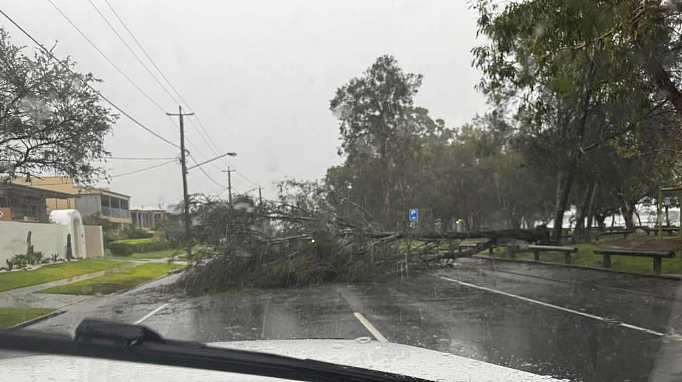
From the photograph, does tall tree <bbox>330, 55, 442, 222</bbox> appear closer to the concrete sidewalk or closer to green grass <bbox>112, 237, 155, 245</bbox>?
green grass <bbox>112, 237, 155, 245</bbox>

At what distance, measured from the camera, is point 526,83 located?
12.6 meters

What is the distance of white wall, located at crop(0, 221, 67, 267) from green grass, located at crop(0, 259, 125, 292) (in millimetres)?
444

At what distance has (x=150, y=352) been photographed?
256cm

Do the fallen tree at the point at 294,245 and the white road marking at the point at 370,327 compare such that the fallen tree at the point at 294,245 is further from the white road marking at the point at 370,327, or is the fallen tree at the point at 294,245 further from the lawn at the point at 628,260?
the white road marking at the point at 370,327

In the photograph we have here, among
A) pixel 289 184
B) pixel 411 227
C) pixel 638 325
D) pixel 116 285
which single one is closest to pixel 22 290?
pixel 116 285

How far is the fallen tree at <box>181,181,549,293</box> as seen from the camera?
695 inches

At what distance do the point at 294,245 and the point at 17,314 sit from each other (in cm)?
764

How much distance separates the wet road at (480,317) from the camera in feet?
24.2

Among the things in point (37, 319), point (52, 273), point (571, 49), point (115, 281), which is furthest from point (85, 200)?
point (571, 49)

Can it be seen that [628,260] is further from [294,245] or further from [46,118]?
[46,118]

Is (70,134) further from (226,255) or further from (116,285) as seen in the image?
(116,285)

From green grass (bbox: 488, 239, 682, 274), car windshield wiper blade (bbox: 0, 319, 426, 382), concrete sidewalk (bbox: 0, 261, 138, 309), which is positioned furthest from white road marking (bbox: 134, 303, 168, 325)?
green grass (bbox: 488, 239, 682, 274)

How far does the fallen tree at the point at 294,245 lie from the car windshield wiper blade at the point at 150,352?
585 inches

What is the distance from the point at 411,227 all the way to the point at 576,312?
10605 mm
